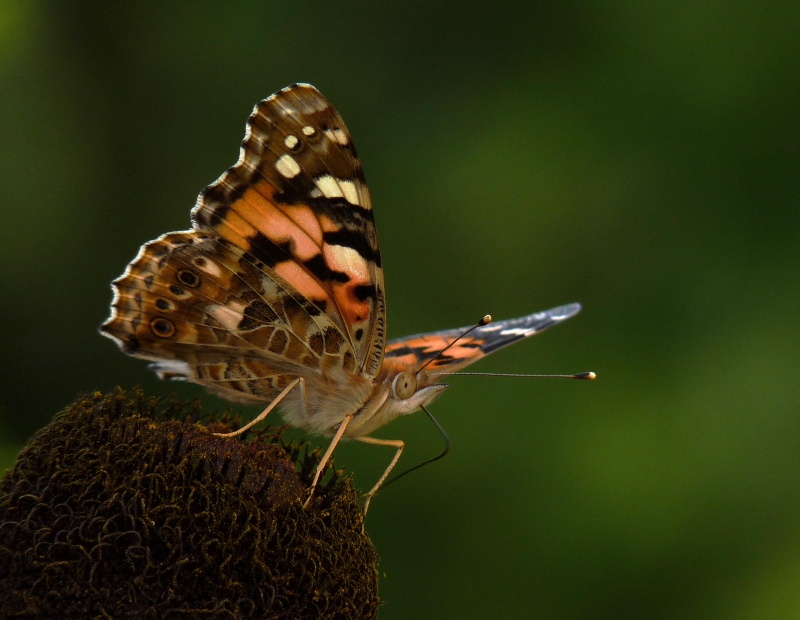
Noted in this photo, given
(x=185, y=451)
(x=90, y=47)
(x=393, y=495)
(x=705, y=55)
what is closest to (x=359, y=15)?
(x=90, y=47)

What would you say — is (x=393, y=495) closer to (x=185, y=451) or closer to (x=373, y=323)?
(x=373, y=323)

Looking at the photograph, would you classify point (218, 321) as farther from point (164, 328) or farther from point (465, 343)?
point (465, 343)

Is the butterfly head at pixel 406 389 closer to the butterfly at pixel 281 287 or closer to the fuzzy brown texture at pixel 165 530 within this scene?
the butterfly at pixel 281 287

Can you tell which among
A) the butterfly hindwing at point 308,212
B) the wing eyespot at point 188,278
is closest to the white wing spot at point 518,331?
the butterfly hindwing at point 308,212

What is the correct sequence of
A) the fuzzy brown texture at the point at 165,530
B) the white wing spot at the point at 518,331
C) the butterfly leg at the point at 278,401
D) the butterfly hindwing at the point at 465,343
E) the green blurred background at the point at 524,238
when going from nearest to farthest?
the fuzzy brown texture at the point at 165,530 < the butterfly leg at the point at 278,401 < the butterfly hindwing at the point at 465,343 < the white wing spot at the point at 518,331 < the green blurred background at the point at 524,238

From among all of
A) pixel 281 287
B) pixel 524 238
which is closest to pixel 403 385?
pixel 281 287

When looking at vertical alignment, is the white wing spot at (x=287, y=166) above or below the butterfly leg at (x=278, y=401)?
above

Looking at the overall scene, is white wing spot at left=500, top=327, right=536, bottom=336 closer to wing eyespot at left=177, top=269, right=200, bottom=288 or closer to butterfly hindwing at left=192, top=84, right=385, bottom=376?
butterfly hindwing at left=192, top=84, right=385, bottom=376
